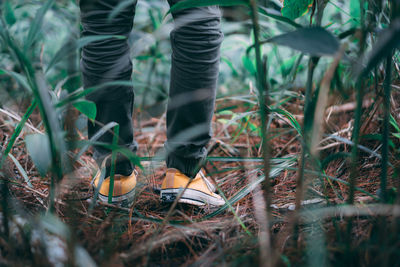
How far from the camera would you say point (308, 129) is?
48 centimetres

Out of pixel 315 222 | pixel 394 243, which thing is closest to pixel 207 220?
pixel 315 222

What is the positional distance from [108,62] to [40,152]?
1.46 feet

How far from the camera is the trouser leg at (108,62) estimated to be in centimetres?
79

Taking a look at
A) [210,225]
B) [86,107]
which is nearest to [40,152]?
[86,107]

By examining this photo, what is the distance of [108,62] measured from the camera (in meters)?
0.82

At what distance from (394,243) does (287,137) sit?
0.84m

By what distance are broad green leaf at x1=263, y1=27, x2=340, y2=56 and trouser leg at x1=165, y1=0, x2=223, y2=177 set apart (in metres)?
0.41

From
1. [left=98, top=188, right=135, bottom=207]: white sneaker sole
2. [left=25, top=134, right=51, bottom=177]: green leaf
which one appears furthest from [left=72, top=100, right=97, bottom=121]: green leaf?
[left=98, top=188, right=135, bottom=207]: white sneaker sole

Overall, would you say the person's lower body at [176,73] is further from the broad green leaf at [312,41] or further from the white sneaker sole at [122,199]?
the broad green leaf at [312,41]

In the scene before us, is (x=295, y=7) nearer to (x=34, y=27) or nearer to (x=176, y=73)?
(x=176, y=73)

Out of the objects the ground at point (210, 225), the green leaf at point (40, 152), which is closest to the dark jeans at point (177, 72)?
the ground at point (210, 225)

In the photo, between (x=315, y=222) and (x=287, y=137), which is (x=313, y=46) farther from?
A: (x=287, y=137)

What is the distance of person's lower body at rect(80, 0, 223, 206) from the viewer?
2.59ft

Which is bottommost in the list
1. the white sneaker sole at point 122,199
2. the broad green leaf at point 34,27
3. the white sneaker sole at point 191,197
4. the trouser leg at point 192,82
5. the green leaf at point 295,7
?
the white sneaker sole at point 122,199
